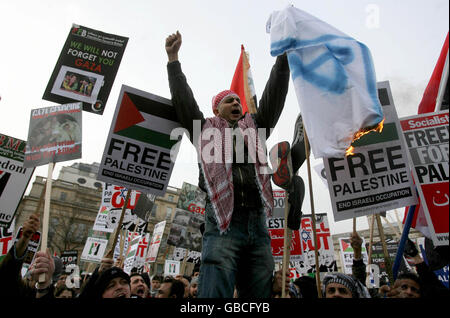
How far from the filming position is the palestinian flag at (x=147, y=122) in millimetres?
3424

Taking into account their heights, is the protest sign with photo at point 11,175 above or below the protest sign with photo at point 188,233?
below

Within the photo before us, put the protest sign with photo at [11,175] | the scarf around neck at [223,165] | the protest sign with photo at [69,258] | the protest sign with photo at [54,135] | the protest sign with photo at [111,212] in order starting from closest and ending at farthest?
the scarf around neck at [223,165] < the protest sign with photo at [54,135] < the protest sign with photo at [11,175] < the protest sign with photo at [111,212] < the protest sign with photo at [69,258]

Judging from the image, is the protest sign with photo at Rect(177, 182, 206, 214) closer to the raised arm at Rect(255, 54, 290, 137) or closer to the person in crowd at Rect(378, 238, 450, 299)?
the person in crowd at Rect(378, 238, 450, 299)

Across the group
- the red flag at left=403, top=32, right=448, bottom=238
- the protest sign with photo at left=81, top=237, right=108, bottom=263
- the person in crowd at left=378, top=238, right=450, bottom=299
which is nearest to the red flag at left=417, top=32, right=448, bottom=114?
the red flag at left=403, top=32, right=448, bottom=238

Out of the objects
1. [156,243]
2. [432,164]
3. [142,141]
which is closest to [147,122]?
[142,141]

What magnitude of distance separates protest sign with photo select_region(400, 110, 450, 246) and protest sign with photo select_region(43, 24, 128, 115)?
3529 millimetres

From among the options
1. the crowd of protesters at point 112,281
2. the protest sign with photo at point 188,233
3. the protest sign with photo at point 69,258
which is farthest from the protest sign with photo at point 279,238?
the protest sign with photo at point 69,258

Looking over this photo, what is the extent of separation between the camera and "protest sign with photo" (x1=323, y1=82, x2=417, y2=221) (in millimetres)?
3209

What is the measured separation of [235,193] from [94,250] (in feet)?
29.8

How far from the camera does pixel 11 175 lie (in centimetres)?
412

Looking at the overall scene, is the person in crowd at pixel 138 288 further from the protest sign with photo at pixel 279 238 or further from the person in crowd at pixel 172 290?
the protest sign with photo at pixel 279 238

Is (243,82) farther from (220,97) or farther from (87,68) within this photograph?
(87,68)

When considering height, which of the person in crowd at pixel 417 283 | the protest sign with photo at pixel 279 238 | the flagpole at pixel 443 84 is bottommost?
the person in crowd at pixel 417 283

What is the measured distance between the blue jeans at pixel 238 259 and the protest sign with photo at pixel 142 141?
1.35m
